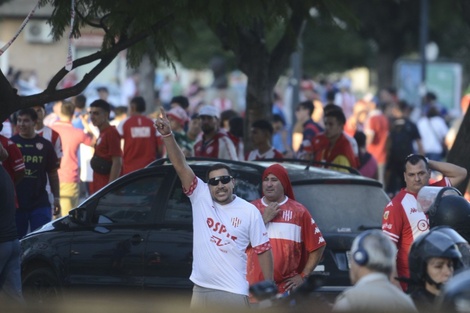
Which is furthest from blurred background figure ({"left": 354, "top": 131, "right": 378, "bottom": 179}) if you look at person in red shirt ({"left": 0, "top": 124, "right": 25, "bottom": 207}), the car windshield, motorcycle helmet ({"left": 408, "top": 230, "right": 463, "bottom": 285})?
motorcycle helmet ({"left": 408, "top": 230, "right": 463, "bottom": 285})

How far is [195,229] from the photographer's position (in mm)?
9344

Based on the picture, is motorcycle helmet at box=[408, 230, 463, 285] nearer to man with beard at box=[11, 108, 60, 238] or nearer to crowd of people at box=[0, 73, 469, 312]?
crowd of people at box=[0, 73, 469, 312]

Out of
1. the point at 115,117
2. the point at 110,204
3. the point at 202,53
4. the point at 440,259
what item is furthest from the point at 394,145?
the point at 202,53

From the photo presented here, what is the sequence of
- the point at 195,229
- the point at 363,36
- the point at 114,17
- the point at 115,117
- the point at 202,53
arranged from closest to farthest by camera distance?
the point at 195,229, the point at 114,17, the point at 115,117, the point at 363,36, the point at 202,53

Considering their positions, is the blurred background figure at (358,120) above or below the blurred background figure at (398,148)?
above

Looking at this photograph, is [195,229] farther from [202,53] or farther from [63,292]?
[202,53]

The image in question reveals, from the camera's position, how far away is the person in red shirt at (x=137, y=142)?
16.2 m

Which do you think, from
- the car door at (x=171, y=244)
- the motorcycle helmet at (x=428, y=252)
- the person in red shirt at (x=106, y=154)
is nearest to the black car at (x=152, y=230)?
the car door at (x=171, y=244)

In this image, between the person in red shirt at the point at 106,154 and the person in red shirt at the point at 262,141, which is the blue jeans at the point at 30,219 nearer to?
the person in red shirt at the point at 106,154

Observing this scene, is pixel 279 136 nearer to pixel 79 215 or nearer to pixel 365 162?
pixel 365 162

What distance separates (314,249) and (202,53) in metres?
38.2

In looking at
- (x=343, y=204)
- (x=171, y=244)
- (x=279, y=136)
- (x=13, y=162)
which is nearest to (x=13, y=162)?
(x=13, y=162)

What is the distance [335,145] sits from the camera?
14852 mm

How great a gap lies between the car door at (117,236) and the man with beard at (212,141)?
326cm
